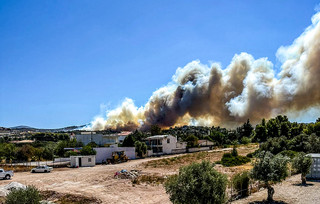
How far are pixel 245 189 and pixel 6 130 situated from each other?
691 ft

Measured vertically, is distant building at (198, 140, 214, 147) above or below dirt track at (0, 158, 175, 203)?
above

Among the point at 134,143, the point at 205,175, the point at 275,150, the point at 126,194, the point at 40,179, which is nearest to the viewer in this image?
the point at 205,175

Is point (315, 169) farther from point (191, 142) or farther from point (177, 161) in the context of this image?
point (191, 142)

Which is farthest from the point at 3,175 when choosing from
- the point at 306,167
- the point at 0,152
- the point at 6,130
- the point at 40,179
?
the point at 6,130

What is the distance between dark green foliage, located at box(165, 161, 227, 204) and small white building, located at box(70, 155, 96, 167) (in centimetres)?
4206

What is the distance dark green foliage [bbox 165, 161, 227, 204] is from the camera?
48.9ft

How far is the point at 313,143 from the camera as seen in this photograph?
4391 cm

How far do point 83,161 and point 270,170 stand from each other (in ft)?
138

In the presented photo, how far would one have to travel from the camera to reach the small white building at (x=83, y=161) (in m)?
53.9

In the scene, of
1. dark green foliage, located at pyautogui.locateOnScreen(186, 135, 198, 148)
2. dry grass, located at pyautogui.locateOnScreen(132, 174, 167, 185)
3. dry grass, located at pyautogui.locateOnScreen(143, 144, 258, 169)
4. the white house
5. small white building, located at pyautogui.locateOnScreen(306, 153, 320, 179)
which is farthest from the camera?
dark green foliage, located at pyautogui.locateOnScreen(186, 135, 198, 148)

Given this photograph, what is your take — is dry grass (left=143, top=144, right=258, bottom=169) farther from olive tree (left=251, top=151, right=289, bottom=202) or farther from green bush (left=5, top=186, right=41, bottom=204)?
green bush (left=5, top=186, right=41, bottom=204)

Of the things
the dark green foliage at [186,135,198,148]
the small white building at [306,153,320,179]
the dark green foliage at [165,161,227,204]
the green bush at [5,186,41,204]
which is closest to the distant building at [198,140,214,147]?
the dark green foliage at [186,135,198,148]

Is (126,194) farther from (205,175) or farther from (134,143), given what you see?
(134,143)

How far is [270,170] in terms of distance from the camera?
19719mm
